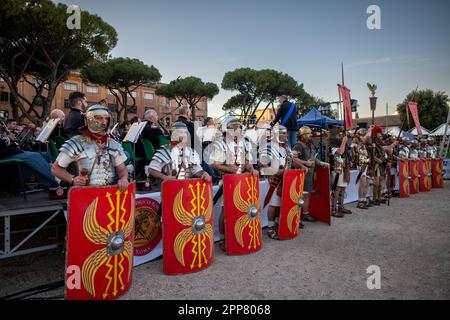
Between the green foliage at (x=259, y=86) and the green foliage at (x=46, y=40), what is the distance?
58.1 ft

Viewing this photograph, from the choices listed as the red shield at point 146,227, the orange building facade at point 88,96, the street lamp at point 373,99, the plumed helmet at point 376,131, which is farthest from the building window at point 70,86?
the red shield at point 146,227

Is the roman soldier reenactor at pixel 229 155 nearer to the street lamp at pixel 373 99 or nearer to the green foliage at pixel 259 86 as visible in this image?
the street lamp at pixel 373 99

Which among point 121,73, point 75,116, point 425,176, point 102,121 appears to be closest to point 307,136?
point 102,121

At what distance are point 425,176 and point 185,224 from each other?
899 cm

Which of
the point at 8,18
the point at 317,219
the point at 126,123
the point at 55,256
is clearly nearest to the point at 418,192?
the point at 317,219

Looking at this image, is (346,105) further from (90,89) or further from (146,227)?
(90,89)

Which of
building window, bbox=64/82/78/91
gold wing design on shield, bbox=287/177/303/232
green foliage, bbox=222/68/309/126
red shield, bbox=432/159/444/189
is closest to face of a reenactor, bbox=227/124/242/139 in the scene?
gold wing design on shield, bbox=287/177/303/232

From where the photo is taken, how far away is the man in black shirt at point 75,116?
3.82 meters

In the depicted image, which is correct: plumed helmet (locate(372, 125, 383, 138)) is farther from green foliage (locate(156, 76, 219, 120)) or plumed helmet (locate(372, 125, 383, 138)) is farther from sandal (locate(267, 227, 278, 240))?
green foliage (locate(156, 76, 219, 120))

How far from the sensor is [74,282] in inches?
90.0

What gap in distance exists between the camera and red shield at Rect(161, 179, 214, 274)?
9.65 feet

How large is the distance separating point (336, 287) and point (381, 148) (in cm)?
532

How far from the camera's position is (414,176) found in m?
8.55

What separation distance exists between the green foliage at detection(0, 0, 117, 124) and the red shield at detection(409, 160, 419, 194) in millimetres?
17603
